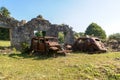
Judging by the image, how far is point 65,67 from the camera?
Answer: 11375 millimetres

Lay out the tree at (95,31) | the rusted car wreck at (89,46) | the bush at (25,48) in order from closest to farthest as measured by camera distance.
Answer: the bush at (25,48)
the rusted car wreck at (89,46)
the tree at (95,31)

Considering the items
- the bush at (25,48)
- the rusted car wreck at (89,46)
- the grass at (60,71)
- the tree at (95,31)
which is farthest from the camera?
the tree at (95,31)

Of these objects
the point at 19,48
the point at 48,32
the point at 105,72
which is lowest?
the point at 105,72

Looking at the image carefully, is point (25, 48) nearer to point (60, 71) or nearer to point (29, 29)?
point (29, 29)

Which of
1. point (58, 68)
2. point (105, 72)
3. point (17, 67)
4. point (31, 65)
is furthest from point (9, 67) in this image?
point (105, 72)

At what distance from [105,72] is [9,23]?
40.6ft

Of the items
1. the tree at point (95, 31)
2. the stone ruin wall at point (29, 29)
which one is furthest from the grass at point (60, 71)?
the tree at point (95, 31)

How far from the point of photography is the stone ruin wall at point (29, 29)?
2106 cm

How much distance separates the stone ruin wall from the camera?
21062mm

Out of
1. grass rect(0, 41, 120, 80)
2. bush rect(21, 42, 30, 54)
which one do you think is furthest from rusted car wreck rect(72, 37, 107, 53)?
grass rect(0, 41, 120, 80)

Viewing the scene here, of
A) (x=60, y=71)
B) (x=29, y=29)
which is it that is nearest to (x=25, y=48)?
(x=29, y=29)

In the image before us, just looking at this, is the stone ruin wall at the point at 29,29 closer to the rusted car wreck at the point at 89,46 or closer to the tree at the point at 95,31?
the rusted car wreck at the point at 89,46

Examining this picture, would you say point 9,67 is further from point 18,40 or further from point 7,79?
point 18,40

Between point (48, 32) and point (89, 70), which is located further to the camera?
point (48, 32)
